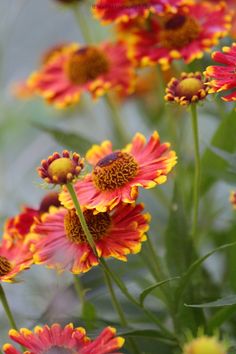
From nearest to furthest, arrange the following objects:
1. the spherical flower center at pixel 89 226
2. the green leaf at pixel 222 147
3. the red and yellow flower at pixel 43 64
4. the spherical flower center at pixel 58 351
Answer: the spherical flower center at pixel 58 351 < the spherical flower center at pixel 89 226 < the green leaf at pixel 222 147 < the red and yellow flower at pixel 43 64

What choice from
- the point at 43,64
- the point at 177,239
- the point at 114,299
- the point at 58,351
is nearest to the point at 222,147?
the point at 177,239

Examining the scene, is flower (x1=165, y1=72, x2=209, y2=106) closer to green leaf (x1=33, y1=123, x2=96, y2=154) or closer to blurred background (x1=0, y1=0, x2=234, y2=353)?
blurred background (x1=0, y1=0, x2=234, y2=353)

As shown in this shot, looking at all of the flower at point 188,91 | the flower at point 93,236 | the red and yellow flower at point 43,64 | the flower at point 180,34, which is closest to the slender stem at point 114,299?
the flower at point 93,236

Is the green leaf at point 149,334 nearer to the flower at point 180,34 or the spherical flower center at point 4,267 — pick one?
the spherical flower center at point 4,267

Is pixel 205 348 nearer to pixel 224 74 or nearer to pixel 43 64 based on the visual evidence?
pixel 224 74

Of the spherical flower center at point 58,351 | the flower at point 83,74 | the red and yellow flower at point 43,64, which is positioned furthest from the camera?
the red and yellow flower at point 43,64

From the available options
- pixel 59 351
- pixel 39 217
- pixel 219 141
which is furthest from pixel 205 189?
pixel 59 351

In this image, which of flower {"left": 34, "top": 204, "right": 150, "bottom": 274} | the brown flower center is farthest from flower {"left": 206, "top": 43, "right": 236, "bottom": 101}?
the brown flower center

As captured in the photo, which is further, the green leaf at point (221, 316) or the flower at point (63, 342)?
the green leaf at point (221, 316)
